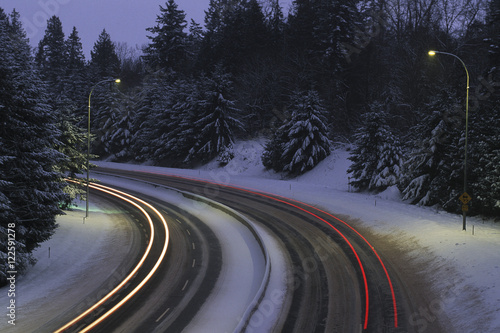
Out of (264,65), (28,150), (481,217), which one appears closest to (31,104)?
(28,150)

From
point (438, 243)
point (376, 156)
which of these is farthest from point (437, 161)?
point (438, 243)

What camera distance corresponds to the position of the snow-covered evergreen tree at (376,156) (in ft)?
102

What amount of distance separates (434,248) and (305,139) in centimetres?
2411

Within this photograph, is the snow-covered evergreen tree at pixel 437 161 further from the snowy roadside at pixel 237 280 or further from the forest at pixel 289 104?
the snowy roadside at pixel 237 280

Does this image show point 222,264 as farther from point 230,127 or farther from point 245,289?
point 230,127

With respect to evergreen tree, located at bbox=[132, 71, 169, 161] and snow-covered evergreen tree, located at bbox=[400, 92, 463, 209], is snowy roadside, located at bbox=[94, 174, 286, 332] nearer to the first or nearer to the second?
snow-covered evergreen tree, located at bbox=[400, 92, 463, 209]

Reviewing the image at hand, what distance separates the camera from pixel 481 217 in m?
22.1

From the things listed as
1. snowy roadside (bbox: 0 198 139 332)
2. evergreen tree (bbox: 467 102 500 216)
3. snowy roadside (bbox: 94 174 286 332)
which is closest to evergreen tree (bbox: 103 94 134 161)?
snowy roadside (bbox: 0 198 139 332)

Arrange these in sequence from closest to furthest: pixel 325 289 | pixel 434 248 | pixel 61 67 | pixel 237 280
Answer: pixel 325 289 → pixel 237 280 → pixel 434 248 → pixel 61 67

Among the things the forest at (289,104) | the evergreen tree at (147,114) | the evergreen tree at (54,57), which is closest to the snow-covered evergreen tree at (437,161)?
the forest at (289,104)

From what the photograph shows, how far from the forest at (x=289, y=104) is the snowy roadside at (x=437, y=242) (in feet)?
6.99

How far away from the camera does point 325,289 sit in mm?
14406

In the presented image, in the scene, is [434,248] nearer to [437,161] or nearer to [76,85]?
[437,161]

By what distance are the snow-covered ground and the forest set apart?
177cm
